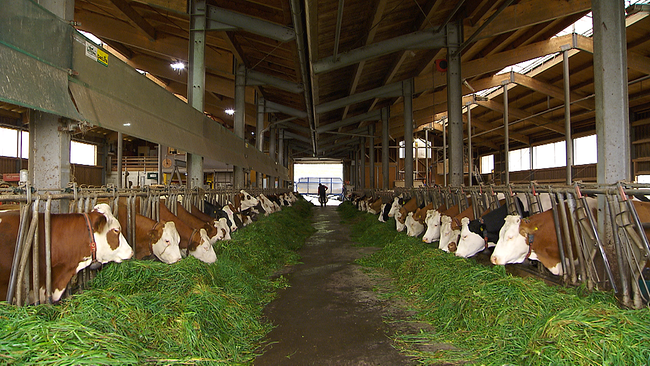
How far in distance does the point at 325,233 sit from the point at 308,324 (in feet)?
28.2

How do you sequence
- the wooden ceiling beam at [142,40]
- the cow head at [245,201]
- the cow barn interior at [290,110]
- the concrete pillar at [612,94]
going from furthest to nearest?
the cow head at [245,201]
the wooden ceiling beam at [142,40]
the concrete pillar at [612,94]
the cow barn interior at [290,110]

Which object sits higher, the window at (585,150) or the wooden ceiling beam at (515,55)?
the wooden ceiling beam at (515,55)

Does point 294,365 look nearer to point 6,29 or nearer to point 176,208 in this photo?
point 6,29

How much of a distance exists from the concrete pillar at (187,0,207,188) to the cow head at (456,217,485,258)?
5.21m

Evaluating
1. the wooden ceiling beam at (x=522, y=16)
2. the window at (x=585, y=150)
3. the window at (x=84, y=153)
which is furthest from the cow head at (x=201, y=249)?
the window at (x=585, y=150)

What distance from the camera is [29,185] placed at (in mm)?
3041

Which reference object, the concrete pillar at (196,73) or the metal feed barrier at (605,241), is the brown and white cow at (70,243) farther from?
the metal feed barrier at (605,241)

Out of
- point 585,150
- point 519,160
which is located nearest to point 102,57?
point 585,150

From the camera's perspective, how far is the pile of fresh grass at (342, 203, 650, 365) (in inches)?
100

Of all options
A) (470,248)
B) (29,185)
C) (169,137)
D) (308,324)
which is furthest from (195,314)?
(470,248)

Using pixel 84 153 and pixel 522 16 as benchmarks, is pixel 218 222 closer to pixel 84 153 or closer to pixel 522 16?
pixel 522 16

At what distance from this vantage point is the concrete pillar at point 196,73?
7.60 meters

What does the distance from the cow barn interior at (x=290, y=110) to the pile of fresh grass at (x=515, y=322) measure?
0.15m

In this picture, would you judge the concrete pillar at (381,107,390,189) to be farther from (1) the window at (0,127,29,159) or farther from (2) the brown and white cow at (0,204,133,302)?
(1) the window at (0,127,29,159)
